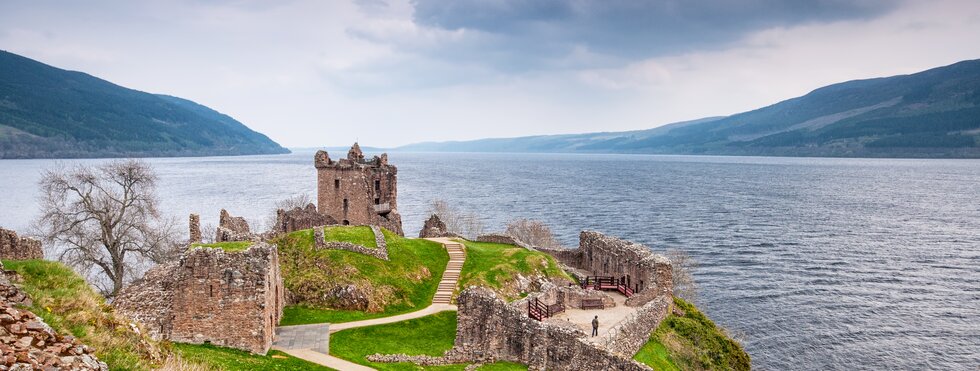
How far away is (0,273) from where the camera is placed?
42.7 ft

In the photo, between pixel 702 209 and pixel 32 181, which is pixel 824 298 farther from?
pixel 32 181

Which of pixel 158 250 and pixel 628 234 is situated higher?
pixel 158 250

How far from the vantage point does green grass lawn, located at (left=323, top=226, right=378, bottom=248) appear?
43000 mm

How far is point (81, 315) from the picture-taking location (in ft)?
46.5

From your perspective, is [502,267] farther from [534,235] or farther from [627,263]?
[534,235]

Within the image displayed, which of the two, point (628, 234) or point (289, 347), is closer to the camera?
point (289, 347)

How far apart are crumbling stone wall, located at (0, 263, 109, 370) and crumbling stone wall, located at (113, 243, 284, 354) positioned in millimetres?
15153

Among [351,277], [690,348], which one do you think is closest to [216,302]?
[351,277]

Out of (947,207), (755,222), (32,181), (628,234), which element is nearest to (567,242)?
(628,234)

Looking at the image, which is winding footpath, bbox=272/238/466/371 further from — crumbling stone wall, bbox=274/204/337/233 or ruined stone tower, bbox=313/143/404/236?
crumbling stone wall, bbox=274/204/337/233

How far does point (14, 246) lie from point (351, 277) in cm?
1738

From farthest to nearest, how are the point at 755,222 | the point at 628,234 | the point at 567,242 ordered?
the point at 755,222 → the point at 628,234 → the point at 567,242

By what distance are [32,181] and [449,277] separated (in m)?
194

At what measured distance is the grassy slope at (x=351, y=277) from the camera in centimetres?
3569
